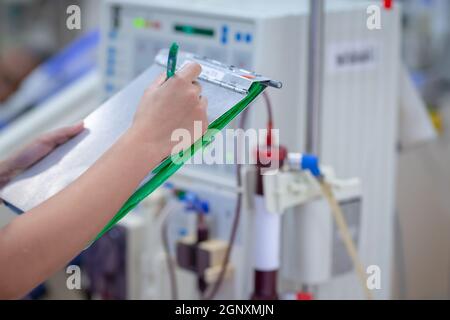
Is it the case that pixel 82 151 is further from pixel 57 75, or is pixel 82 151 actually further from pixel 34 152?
pixel 57 75

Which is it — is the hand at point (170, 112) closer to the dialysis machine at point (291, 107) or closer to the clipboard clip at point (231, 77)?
the clipboard clip at point (231, 77)

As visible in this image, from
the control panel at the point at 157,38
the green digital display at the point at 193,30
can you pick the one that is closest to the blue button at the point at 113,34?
the control panel at the point at 157,38

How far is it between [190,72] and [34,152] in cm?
33

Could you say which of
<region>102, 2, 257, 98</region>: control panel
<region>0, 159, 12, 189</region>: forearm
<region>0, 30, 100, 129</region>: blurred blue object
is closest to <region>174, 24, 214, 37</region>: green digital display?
<region>102, 2, 257, 98</region>: control panel

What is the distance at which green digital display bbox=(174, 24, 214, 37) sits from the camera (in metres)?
1.43

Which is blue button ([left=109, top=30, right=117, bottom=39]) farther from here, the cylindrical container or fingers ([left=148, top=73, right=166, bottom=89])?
fingers ([left=148, top=73, right=166, bottom=89])

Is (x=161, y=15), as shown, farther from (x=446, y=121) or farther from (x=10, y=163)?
(x=446, y=121)

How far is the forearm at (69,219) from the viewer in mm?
886

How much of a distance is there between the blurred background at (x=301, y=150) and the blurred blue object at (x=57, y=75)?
39 cm

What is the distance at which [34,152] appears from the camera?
3.76ft

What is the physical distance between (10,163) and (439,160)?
3.72 feet

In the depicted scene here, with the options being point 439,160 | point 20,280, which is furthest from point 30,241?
point 439,160

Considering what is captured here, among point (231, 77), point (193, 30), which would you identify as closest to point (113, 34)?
point (193, 30)

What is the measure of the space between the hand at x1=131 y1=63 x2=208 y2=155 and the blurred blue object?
1319 millimetres
